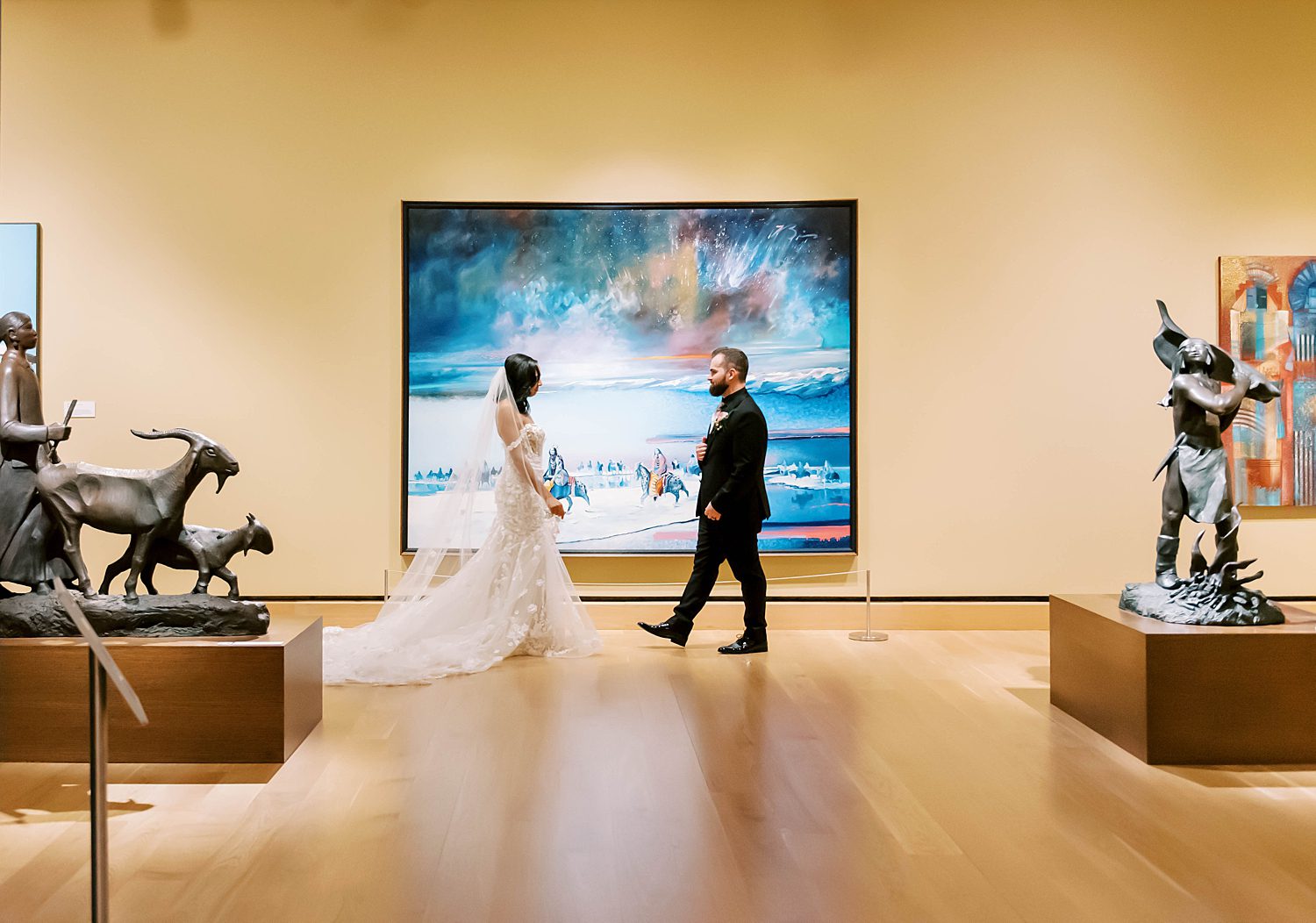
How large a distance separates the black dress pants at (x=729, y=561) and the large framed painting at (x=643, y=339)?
2.05 feet

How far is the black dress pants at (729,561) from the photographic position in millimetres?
6008

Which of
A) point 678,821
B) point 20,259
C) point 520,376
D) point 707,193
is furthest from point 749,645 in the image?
point 20,259

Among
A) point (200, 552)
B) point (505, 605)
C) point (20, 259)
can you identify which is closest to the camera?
point (200, 552)

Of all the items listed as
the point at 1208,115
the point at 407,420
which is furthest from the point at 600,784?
the point at 1208,115

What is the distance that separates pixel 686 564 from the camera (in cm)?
671

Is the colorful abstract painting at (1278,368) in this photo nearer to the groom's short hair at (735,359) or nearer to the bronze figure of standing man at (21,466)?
the groom's short hair at (735,359)

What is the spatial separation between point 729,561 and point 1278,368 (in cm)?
400

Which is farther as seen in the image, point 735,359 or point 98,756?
point 735,359

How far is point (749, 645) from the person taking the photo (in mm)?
6000

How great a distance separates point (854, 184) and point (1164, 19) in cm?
240

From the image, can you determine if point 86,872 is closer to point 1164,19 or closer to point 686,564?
point 686,564

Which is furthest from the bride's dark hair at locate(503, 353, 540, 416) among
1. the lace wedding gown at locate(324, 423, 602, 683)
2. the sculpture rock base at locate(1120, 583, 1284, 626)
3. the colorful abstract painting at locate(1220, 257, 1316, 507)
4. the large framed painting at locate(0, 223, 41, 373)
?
the colorful abstract painting at locate(1220, 257, 1316, 507)

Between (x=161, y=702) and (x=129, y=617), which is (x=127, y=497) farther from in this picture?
(x=161, y=702)

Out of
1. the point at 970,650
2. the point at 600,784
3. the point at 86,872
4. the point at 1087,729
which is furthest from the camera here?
the point at 970,650
